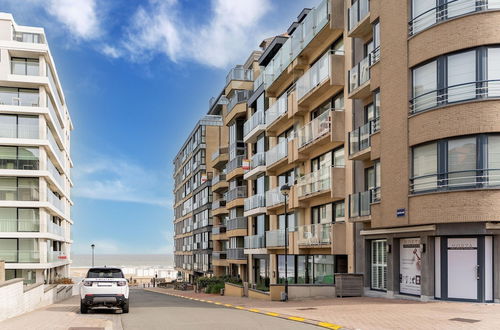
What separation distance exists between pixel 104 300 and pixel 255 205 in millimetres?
26051

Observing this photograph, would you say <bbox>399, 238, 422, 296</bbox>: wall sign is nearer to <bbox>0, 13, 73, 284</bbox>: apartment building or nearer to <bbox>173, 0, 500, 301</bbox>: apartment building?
<bbox>173, 0, 500, 301</bbox>: apartment building

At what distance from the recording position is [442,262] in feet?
69.9

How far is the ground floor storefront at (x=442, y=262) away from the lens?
20078 mm

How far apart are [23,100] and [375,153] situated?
39.2 metres

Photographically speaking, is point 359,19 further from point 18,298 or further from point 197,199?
point 197,199

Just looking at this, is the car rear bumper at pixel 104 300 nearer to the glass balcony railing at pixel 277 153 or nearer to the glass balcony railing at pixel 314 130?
the glass balcony railing at pixel 314 130

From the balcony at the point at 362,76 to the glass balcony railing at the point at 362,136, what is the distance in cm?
160

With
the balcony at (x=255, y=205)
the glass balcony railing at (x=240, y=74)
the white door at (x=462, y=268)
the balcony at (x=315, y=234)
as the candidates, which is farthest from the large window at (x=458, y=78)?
the glass balcony railing at (x=240, y=74)

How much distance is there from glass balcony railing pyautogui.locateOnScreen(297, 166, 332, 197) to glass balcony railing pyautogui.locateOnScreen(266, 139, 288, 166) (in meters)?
2.94

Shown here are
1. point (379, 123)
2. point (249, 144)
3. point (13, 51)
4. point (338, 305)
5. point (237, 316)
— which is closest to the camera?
point (237, 316)

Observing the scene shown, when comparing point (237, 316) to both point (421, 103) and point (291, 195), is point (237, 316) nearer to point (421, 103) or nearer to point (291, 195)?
point (421, 103)

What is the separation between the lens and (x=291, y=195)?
36531 millimetres

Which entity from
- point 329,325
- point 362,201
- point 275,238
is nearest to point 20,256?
point 275,238

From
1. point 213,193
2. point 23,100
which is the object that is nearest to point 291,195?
point 23,100
